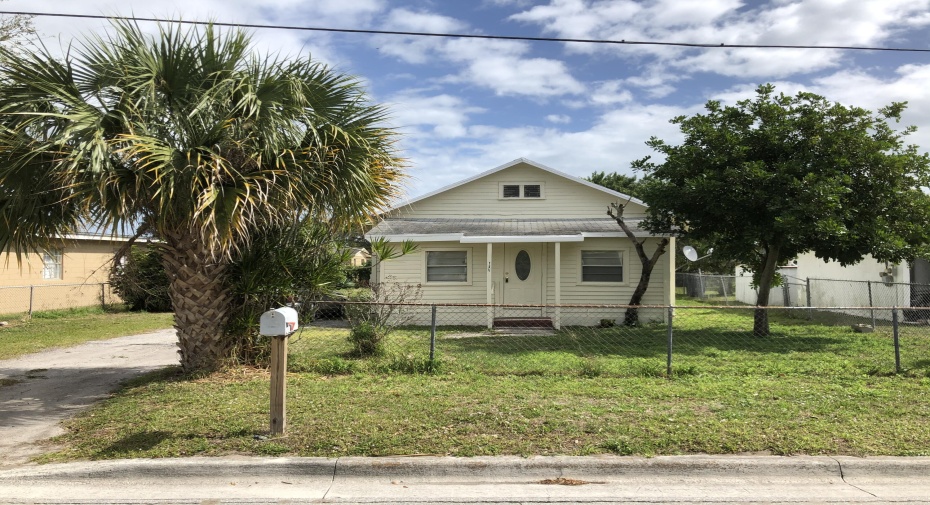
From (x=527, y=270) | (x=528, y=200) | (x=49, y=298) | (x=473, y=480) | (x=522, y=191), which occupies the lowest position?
(x=473, y=480)

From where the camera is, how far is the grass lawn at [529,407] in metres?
5.64

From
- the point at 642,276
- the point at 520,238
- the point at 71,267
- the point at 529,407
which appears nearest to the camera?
the point at 529,407

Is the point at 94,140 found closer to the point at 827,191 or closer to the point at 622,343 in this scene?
the point at 622,343

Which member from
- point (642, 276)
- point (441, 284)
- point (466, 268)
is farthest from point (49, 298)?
point (642, 276)

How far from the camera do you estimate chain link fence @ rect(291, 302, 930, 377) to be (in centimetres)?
905

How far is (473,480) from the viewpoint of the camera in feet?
17.0

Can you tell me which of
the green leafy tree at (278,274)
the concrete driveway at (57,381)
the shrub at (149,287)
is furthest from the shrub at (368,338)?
the shrub at (149,287)

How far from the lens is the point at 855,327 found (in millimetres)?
14766

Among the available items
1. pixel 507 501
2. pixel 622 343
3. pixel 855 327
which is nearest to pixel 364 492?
pixel 507 501

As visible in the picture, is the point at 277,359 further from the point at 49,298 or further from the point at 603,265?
the point at 49,298

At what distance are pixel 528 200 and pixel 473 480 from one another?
14059 mm

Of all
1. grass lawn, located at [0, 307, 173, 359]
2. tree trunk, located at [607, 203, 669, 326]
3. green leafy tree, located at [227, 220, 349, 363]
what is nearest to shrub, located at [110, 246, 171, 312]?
grass lawn, located at [0, 307, 173, 359]

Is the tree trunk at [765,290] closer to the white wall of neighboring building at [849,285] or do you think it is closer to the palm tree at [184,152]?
the white wall of neighboring building at [849,285]

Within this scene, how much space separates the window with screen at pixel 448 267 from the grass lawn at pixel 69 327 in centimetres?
726
